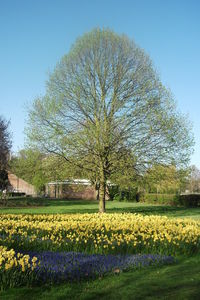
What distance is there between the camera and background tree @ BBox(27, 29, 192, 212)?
1670 centimetres

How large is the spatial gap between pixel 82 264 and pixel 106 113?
12644mm

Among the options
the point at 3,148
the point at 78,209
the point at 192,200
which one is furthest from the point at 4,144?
the point at 192,200

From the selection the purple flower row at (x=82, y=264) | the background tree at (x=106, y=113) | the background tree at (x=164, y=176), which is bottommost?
the purple flower row at (x=82, y=264)

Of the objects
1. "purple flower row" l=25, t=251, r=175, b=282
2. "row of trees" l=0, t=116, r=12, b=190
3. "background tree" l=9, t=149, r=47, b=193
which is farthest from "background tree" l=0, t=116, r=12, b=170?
"purple flower row" l=25, t=251, r=175, b=282

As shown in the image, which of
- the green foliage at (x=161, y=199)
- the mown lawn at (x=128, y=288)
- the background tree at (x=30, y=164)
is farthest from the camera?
the green foliage at (x=161, y=199)

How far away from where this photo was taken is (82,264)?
572 centimetres

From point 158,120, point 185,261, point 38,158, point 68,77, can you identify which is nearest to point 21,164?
point 38,158

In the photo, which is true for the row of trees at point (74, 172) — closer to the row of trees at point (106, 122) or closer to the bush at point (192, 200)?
the row of trees at point (106, 122)

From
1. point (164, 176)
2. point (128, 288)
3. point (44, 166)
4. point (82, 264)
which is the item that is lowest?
point (128, 288)

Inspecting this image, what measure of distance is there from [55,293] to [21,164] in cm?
1440

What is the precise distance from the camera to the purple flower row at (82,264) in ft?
16.9

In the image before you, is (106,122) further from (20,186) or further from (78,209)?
(20,186)

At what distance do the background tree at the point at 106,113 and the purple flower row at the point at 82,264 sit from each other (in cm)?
989

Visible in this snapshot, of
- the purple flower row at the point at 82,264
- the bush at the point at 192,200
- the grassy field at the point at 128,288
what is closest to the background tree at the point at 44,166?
the purple flower row at the point at 82,264
